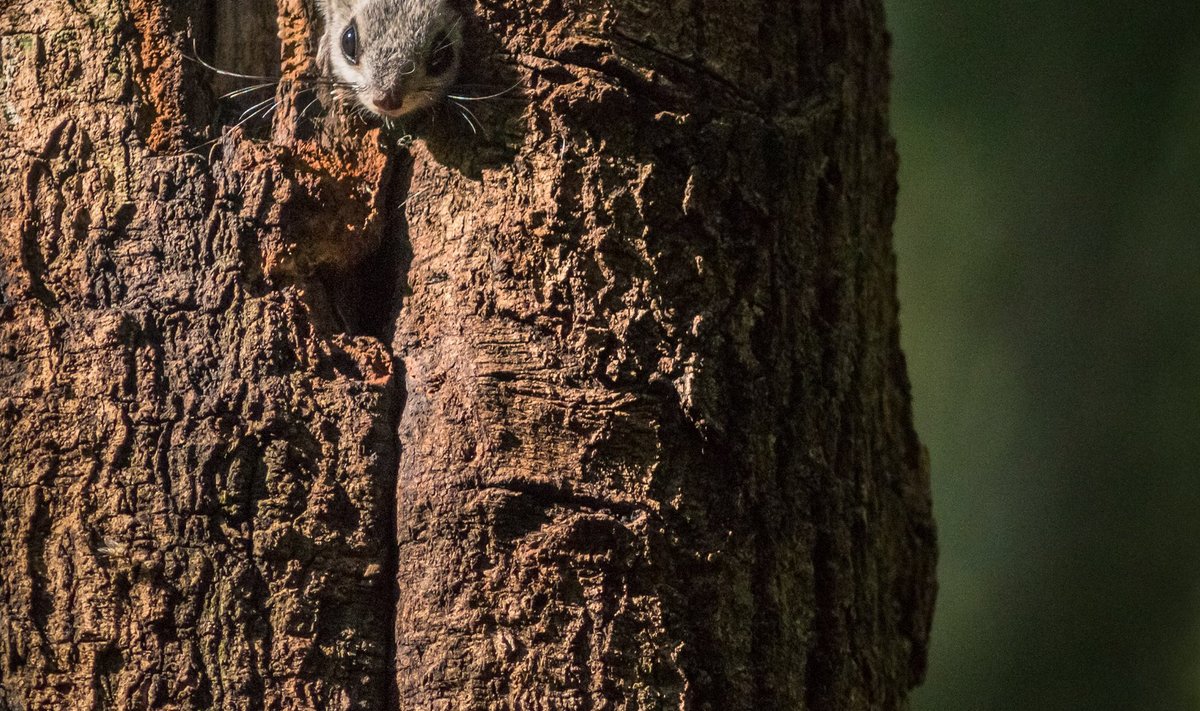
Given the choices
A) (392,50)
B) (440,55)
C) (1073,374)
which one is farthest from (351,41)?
(1073,374)

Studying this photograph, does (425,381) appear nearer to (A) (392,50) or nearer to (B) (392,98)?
(B) (392,98)

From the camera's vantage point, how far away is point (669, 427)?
235 cm

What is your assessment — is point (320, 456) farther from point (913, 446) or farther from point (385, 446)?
point (913, 446)

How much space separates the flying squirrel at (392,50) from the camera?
258 cm

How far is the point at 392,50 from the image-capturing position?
2762mm

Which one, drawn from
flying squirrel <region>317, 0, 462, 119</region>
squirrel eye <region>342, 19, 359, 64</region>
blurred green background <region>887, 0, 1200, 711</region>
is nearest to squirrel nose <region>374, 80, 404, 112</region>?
flying squirrel <region>317, 0, 462, 119</region>

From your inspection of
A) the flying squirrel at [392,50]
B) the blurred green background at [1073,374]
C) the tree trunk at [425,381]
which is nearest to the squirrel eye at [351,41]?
the flying squirrel at [392,50]

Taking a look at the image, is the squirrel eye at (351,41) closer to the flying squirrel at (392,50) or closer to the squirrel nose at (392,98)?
the flying squirrel at (392,50)

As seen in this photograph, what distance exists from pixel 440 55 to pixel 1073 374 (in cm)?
601

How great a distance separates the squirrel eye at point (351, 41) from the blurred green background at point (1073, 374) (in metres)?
5.90

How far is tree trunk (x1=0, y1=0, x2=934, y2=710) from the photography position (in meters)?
2.26

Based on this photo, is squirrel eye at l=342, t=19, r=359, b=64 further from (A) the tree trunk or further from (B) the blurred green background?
(B) the blurred green background

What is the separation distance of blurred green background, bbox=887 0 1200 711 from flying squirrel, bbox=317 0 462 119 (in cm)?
587

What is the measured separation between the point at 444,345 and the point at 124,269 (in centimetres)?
63
